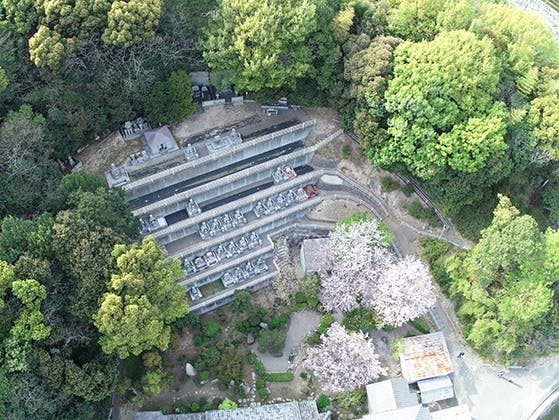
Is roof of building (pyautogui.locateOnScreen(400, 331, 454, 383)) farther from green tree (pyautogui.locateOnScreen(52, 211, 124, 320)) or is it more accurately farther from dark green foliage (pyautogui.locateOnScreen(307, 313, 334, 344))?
green tree (pyautogui.locateOnScreen(52, 211, 124, 320))

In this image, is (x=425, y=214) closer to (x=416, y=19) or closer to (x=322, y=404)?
(x=416, y=19)

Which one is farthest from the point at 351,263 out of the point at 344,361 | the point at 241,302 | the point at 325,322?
the point at 241,302

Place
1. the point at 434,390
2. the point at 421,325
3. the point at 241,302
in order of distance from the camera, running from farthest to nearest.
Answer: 1. the point at 421,325
2. the point at 241,302
3. the point at 434,390

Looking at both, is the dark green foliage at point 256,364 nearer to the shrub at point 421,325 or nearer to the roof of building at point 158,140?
the shrub at point 421,325

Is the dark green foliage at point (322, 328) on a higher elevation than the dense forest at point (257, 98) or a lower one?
lower

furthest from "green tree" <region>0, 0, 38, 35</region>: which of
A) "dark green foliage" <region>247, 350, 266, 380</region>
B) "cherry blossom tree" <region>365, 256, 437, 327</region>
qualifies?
"cherry blossom tree" <region>365, 256, 437, 327</region>

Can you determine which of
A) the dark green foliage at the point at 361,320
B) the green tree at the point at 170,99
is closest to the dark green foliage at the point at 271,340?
the dark green foliage at the point at 361,320

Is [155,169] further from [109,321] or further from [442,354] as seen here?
A: [442,354]
